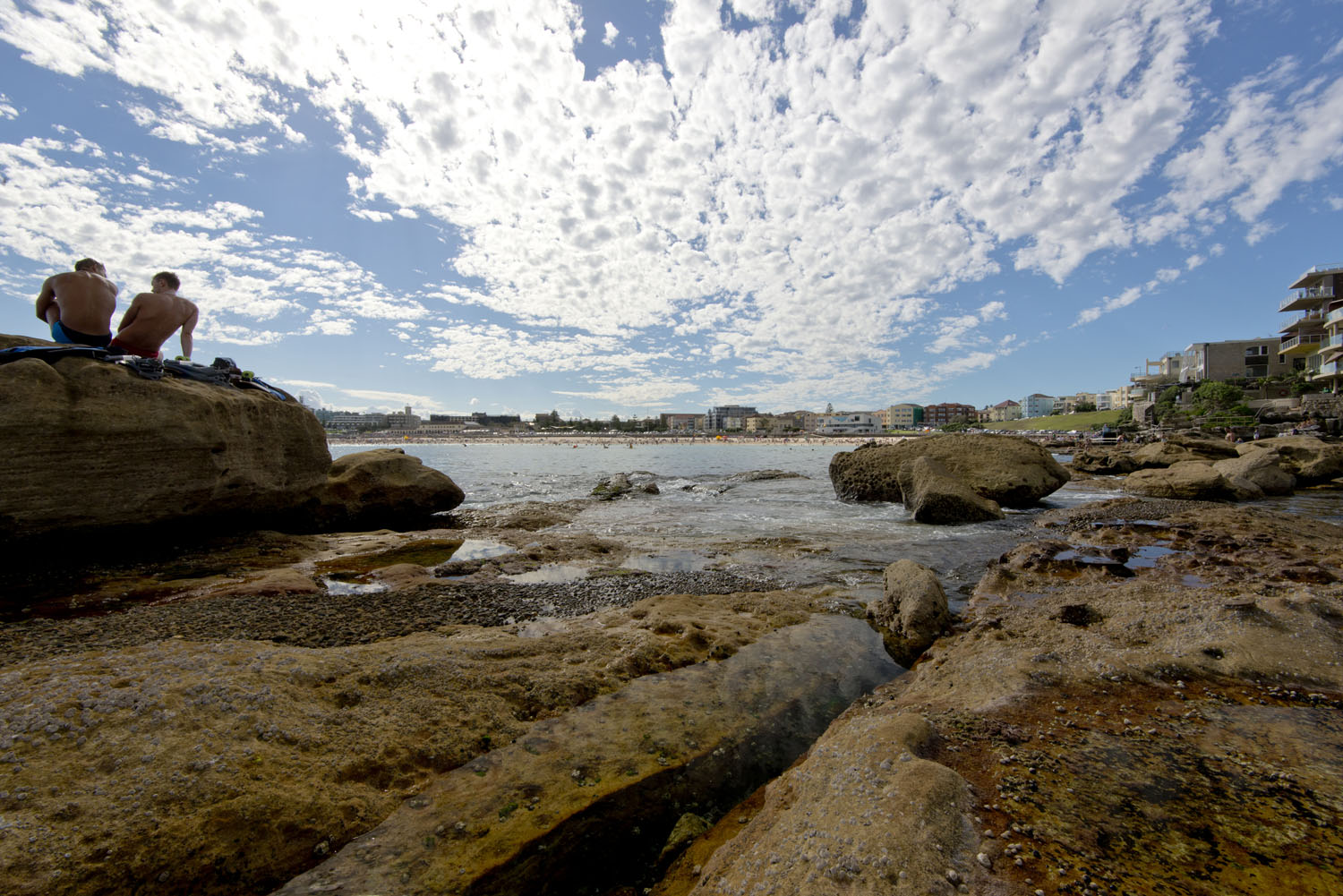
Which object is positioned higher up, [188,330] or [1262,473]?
[188,330]

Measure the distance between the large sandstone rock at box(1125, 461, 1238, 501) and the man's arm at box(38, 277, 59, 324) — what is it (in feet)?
101

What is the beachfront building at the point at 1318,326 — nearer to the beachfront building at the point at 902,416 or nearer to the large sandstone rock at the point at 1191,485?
the large sandstone rock at the point at 1191,485

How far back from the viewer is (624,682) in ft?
17.1

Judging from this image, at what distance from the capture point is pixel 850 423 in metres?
180

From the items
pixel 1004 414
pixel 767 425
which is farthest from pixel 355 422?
pixel 1004 414

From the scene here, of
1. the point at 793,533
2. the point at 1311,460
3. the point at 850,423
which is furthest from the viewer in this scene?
the point at 850,423

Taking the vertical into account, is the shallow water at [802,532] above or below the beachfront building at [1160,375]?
below

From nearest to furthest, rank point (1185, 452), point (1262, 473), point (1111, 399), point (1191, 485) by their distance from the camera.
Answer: point (1191, 485) → point (1262, 473) → point (1185, 452) → point (1111, 399)

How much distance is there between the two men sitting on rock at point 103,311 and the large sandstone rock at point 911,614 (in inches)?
541

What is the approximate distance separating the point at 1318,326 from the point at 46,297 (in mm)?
88053

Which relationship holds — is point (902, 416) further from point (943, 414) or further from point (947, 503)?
point (947, 503)

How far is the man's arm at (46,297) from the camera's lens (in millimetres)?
8531

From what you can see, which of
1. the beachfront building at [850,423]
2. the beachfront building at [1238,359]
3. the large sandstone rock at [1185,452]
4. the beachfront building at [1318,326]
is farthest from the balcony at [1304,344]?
the beachfront building at [850,423]

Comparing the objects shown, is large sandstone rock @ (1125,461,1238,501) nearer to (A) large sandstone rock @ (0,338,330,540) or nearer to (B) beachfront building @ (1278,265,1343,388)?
(A) large sandstone rock @ (0,338,330,540)
